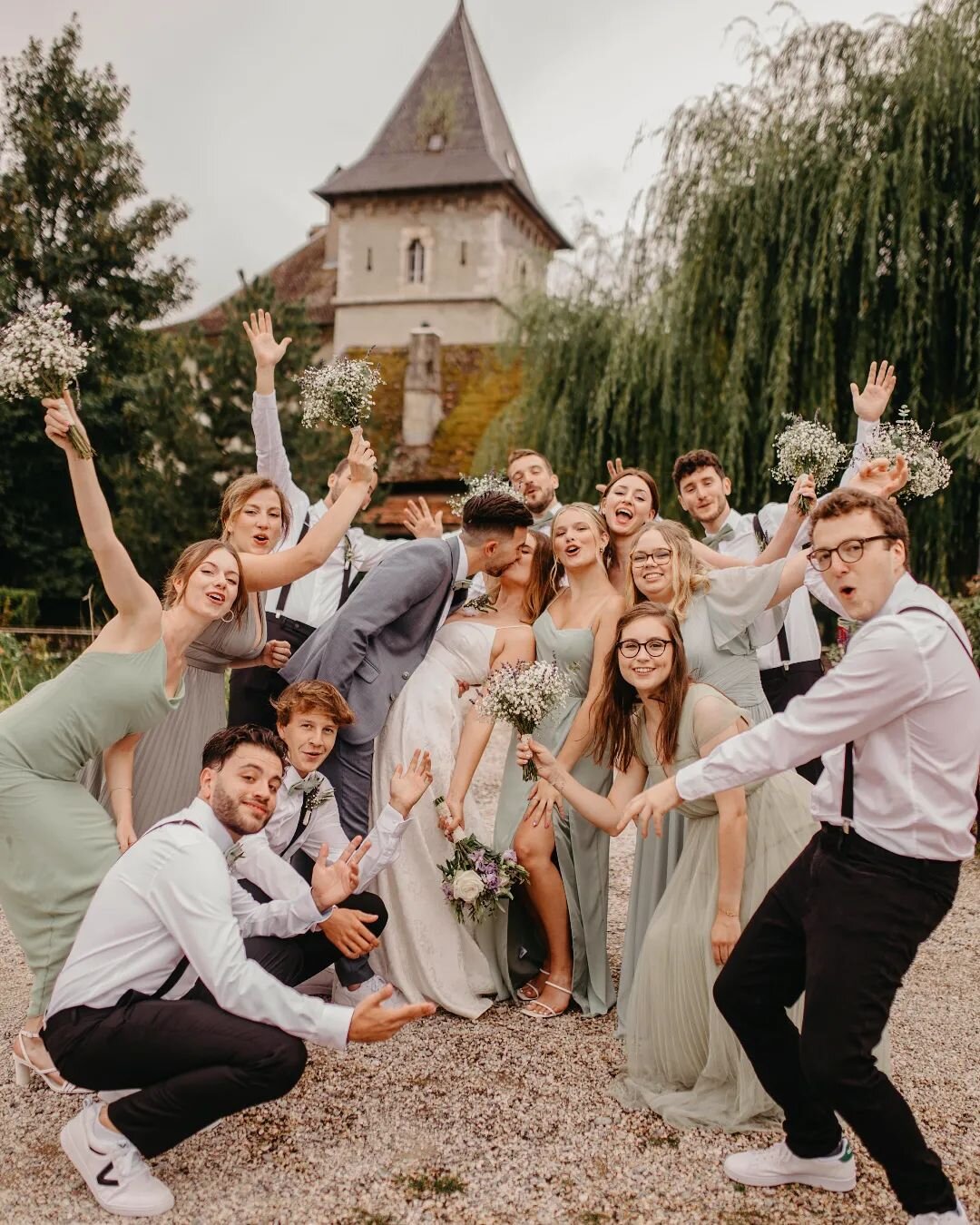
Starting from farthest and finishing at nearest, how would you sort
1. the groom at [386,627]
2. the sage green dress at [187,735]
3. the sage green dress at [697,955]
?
the groom at [386,627] < the sage green dress at [187,735] < the sage green dress at [697,955]

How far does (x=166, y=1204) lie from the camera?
10.2 ft

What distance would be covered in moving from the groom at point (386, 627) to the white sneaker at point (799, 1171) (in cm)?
210

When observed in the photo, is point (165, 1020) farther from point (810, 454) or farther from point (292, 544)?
point (810, 454)

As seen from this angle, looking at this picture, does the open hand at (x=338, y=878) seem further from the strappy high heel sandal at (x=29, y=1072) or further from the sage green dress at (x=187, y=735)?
the strappy high heel sandal at (x=29, y=1072)

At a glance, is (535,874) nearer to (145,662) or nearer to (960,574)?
(145,662)

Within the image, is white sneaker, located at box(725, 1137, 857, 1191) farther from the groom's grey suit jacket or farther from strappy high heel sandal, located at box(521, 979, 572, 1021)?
the groom's grey suit jacket

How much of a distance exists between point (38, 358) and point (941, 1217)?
146 inches

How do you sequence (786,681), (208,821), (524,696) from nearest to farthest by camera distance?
(208,821) → (524,696) → (786,681)

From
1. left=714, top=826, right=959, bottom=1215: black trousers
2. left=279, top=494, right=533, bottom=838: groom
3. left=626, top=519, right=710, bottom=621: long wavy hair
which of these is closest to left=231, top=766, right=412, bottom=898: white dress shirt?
left=279, top=494, right=533, bottom=838: groom

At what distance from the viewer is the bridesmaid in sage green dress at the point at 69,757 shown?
3.50 m

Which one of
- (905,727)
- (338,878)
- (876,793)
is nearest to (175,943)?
(338,878)

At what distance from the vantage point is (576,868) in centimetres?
479

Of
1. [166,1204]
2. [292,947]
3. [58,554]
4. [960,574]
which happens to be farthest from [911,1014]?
[58,554]

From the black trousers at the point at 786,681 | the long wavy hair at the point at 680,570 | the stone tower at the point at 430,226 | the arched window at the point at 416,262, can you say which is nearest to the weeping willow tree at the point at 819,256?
the black trousers at the point at 786,681
